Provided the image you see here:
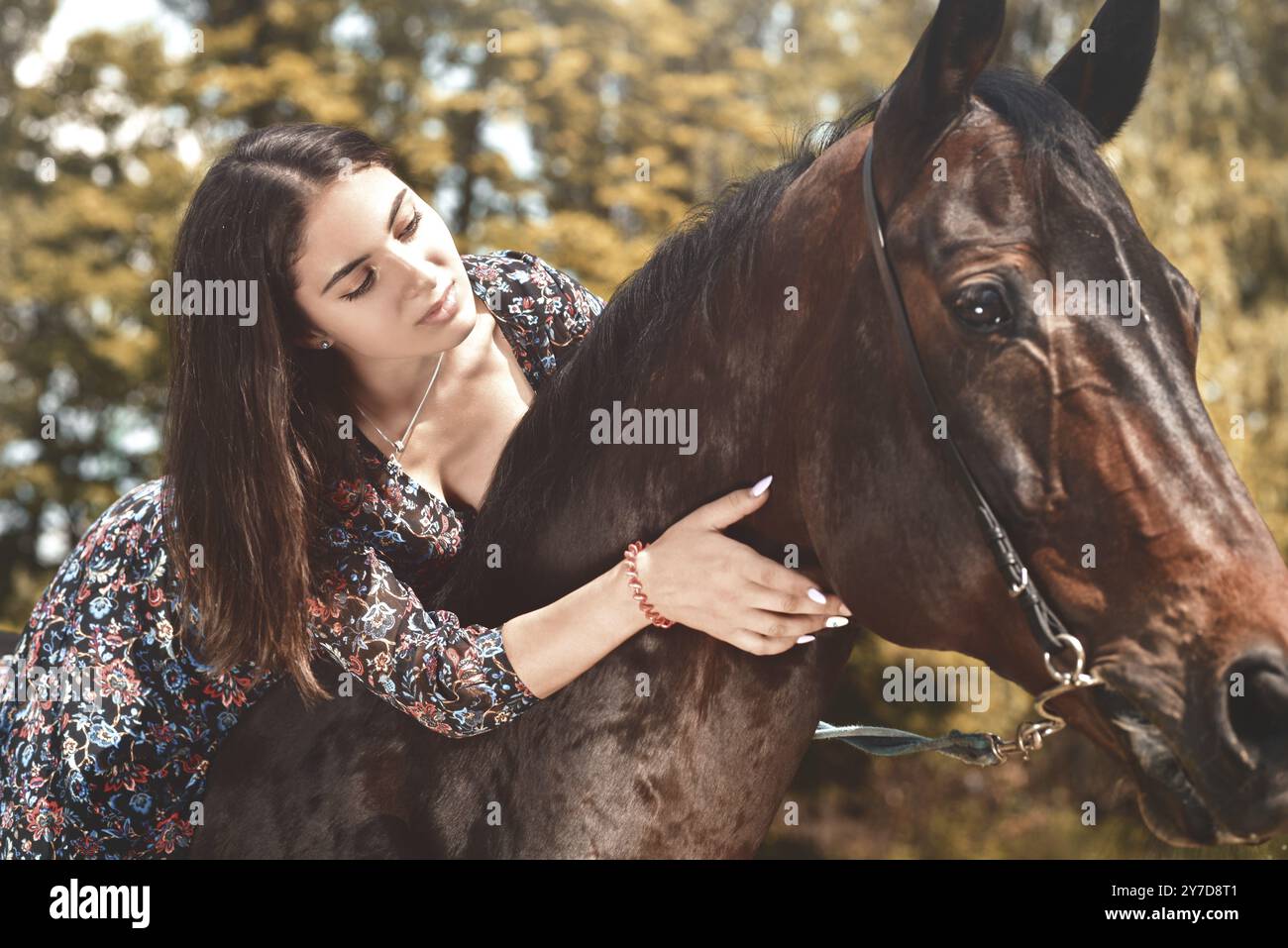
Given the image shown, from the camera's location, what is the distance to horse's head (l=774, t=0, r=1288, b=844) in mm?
1365

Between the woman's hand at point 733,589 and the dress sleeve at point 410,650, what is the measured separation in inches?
12.5

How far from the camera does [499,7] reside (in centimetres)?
845

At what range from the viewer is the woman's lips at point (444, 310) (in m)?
2.05

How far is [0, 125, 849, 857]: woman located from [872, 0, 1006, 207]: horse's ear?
569mm

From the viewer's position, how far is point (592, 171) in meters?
7.87

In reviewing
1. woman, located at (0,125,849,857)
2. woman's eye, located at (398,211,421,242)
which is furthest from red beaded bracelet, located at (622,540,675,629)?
woman's eye, located at (398,211,421,242)

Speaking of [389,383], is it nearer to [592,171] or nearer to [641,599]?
[641,599]

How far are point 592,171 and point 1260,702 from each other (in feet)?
23.1

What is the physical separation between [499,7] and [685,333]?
7393 millimetres

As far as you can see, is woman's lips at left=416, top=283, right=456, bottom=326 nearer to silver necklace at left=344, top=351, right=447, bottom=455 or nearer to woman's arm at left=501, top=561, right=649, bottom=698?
silver necklace at left=344, top=351, right=447, bottom=455

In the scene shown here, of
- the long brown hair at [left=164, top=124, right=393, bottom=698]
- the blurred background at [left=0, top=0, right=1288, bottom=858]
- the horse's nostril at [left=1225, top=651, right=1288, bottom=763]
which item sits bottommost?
the horse's nostril at [left=1225, top=651, right=1288, bottom=763]

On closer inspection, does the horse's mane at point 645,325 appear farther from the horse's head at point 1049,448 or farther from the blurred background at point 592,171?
the blurred background at point 592,171
